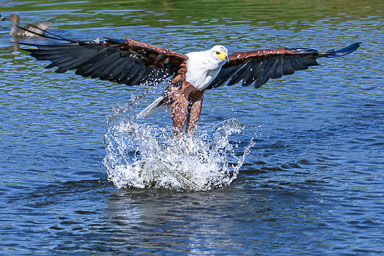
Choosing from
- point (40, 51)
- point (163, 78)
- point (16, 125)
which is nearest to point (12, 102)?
point (16, 125)

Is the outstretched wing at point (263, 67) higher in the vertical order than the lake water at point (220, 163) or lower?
higher

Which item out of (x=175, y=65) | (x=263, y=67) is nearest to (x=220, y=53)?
(x=175, y=65)

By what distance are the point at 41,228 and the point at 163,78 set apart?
8.89 feet

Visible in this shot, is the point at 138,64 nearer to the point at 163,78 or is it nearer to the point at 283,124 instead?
the point at 163,78

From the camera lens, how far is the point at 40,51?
770 cm

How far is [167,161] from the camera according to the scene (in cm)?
884

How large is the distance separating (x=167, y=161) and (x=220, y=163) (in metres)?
0.69

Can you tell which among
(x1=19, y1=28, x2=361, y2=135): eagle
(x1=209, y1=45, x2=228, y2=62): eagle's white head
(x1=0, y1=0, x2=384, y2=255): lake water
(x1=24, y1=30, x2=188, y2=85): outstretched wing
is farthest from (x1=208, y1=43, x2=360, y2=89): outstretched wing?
(x1=24, y1=30, x2=188, y2=85): outstretched wing

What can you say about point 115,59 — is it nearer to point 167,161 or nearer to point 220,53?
point 220,53

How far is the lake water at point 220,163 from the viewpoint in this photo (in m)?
6.98

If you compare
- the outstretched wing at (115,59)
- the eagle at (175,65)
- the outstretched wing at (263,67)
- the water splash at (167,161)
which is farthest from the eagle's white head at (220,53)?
the water splash at (167,161)

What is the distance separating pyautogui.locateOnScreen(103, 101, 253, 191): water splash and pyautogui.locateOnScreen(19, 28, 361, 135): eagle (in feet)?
0.83

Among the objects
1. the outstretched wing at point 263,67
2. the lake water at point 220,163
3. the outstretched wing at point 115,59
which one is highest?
the outstretched wing at point 115,59

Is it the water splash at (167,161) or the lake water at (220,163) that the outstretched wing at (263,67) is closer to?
the lake water at (220,163)
